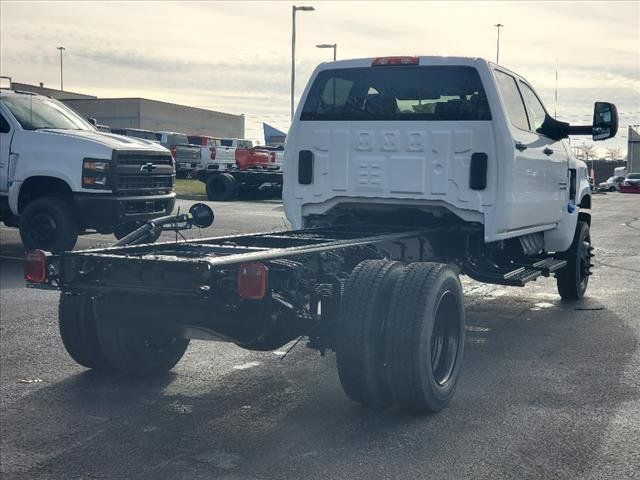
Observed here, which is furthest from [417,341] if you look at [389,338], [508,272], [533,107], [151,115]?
[151,115]

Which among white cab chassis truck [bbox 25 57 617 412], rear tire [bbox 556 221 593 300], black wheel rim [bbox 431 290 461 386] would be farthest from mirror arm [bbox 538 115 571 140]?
black wheel rim [bbox 431 290 461 386]

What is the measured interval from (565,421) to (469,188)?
8.37 feet

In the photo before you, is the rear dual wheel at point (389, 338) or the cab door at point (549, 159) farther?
the cab door at point (549, 159)

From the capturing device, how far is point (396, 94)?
772 cm

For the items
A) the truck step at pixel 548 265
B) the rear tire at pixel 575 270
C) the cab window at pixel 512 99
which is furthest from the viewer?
the rear tire at pixel 575 270

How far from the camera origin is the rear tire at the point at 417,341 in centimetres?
505

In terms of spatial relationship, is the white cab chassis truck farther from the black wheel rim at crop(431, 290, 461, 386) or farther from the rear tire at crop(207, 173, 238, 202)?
the rear tire at crop(207, 173, 238, 202)

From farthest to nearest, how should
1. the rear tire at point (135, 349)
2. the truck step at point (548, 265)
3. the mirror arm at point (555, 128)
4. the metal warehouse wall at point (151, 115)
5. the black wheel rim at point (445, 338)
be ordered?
the metal warehouse wall at point (151, 115)
the mirror arm at point (555, 128)
the truck step at point (548, 265)
the rear tire at point (135, 349)
the black wheel rim at point (445, 338)

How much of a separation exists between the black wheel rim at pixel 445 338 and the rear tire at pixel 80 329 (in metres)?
2.16

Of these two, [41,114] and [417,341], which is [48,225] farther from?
[417,341]

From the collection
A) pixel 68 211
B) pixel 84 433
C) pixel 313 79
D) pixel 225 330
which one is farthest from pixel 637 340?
pixel 68 211

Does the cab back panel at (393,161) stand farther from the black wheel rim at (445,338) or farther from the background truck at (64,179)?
the background truck at (64,179)

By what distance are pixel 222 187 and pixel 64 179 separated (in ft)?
46.3

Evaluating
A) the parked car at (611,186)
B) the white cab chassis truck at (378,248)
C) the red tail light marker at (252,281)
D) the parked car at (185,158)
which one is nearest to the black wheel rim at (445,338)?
the white cab chassis truck at (378,248)
